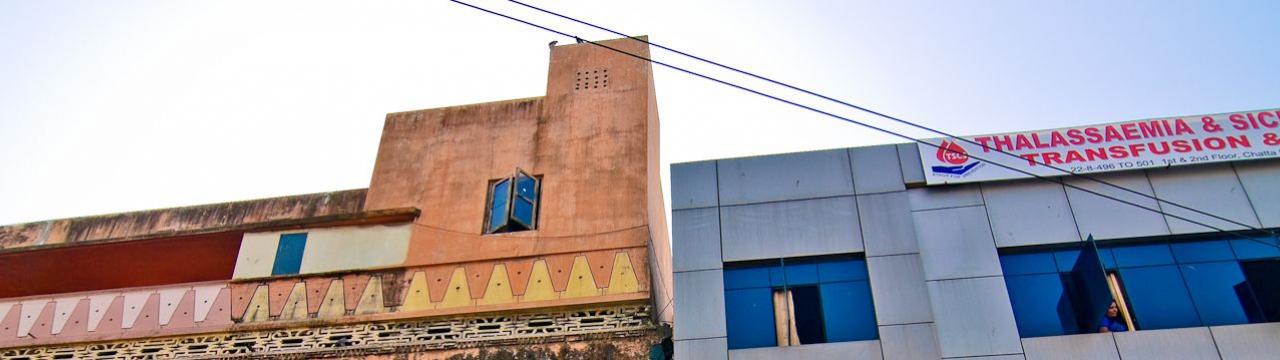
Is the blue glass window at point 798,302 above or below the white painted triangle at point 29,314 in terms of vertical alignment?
below

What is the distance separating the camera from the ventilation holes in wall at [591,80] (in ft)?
48.3

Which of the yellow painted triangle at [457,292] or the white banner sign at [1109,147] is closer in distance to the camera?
the white banner sign at [1109,147]

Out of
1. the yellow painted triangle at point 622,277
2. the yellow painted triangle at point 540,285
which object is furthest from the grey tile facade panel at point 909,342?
the yellow painted triangle at point 540,285

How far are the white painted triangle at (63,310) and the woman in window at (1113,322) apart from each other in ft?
50.7

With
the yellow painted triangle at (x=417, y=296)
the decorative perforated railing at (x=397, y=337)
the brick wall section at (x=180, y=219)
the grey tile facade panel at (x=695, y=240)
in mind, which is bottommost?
the decorative perforated railing at (x=397, y=337)

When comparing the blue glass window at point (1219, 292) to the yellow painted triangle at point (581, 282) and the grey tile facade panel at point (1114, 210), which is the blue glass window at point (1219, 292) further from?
the yellow painted triangle at point (581, 282)

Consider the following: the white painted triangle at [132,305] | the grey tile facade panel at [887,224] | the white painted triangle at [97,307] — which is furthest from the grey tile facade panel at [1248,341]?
the white painted triangle at [97,307]

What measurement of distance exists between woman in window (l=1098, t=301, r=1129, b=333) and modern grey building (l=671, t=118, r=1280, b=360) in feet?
0.29

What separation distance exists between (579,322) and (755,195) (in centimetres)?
306

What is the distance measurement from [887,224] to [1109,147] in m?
3.19

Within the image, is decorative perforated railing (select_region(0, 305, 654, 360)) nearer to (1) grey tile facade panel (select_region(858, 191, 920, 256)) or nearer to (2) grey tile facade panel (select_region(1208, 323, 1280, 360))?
(1) grey tile facade panel (select_region(858, 191, 920, 256))

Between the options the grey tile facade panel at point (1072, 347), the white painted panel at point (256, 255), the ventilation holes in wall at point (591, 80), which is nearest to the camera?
the grey tile facade panel at point (1072, 347)

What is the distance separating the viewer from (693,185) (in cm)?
1244

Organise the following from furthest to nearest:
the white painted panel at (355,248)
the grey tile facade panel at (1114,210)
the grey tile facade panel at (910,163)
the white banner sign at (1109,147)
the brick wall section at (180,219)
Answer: the brick wall section at (180,219) → the white painted panel at (355,248) → the grey tile facade panel at (910,163) → the white banner sign at (1109,147) → the grey tile facade panel at (1114,210)
